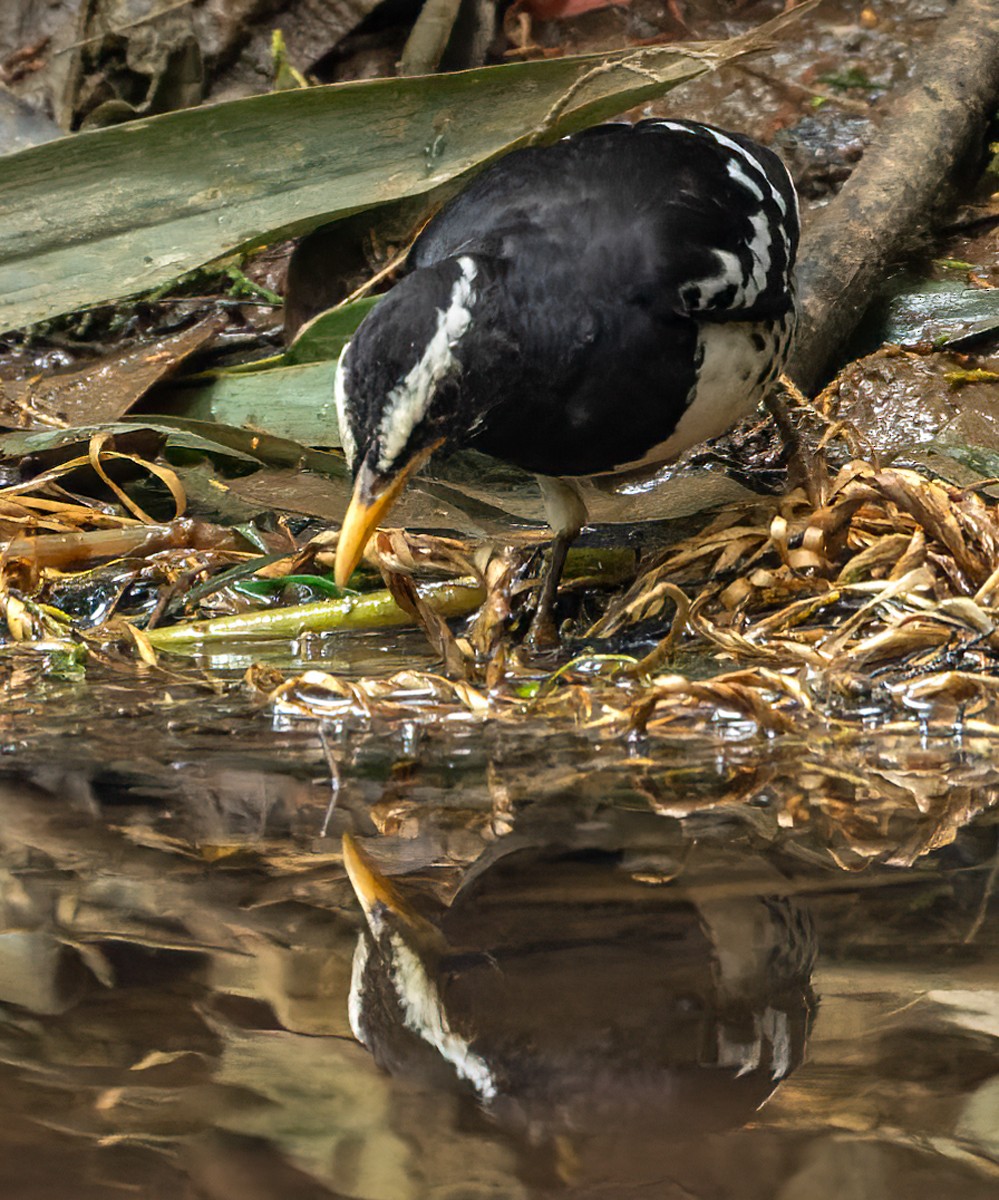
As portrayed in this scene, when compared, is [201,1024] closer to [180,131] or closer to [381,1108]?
[381,1108]

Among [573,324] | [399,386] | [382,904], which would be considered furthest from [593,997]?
[573,324]

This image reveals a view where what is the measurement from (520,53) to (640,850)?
4069mm

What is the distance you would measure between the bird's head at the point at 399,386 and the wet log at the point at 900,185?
144 cm

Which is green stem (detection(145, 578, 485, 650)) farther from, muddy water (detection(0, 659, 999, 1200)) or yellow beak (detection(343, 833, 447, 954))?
yellow beak (detection(343, 833, 447, 954))

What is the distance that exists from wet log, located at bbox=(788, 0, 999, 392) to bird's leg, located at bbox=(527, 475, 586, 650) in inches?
35.8

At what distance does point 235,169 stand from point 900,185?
1.79 metres

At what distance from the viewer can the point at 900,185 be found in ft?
12.0

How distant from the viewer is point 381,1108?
34.3 inches

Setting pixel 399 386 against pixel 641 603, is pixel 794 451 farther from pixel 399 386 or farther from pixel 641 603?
pixel 399 386

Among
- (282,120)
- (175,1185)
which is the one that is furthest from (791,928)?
(282,120)

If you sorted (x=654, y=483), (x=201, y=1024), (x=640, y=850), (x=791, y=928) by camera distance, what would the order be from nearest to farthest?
(x=201, y=1024) → (x=791, y=928) → (x=640, y=850) → (x=654, y=483)

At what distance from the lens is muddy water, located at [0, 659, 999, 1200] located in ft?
2.66

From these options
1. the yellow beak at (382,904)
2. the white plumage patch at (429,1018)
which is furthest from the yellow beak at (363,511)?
the white plumage patch at (429,1018)

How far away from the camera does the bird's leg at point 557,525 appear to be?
2.57m
